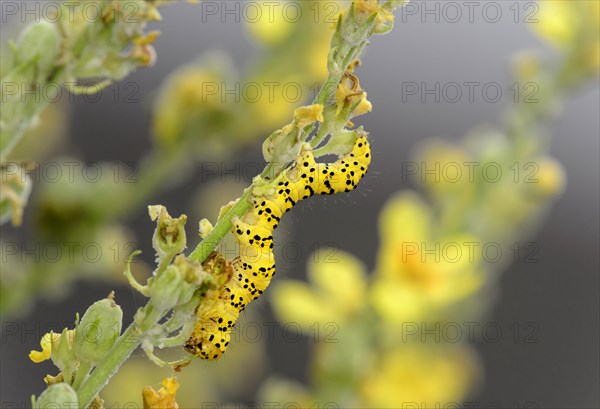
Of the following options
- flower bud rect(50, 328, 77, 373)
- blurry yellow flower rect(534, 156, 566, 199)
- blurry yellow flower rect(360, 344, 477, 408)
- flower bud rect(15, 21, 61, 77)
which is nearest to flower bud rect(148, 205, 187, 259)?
flower bud rect(50, 328, 77, 373)

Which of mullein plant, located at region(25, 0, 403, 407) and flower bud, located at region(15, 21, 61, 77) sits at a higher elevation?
flower bud, located at region(15, 21, 61, 77)

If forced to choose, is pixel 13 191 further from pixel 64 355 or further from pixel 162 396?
pixel 162 396

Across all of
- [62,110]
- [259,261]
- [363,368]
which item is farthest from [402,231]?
[259,261]

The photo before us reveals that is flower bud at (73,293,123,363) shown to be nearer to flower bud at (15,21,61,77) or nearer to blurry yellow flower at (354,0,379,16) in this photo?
flower bud at (15,21,61,77)

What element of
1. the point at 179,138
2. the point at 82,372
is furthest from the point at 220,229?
the point at 179,138

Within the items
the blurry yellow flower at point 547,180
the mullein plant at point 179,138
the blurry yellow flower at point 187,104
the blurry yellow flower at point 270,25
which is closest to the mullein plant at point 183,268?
the mullein plant at point 179,138

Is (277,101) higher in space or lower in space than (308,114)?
higher
